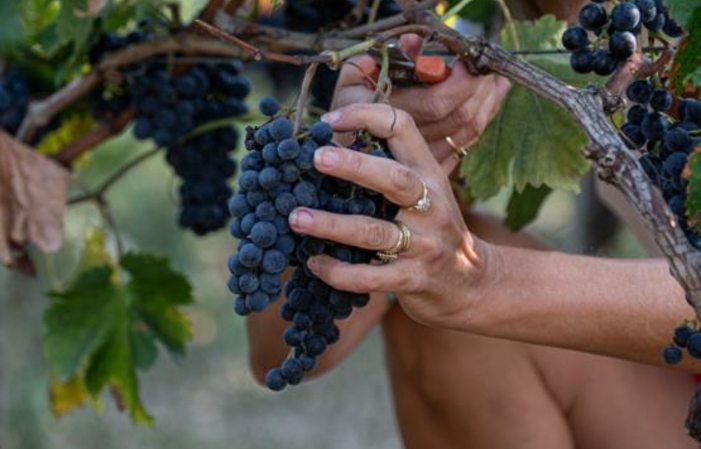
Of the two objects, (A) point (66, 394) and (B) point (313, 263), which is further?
(A) point (66, 394)

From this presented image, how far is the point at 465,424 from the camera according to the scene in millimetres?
1897

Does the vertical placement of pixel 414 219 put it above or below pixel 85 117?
above

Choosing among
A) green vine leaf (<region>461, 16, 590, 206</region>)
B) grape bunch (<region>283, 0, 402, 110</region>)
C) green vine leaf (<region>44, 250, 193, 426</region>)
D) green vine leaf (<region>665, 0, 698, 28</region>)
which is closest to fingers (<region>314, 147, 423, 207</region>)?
green vine leaf (<region>665, 0, 698, 28</region>)

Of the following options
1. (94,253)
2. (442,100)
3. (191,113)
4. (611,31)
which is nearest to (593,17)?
(611,31)

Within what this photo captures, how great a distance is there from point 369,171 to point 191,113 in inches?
30.7

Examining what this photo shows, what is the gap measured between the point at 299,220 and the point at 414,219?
12 centimetres

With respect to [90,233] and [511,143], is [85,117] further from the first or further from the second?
[511,143]

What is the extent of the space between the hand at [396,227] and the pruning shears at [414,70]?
0.15m

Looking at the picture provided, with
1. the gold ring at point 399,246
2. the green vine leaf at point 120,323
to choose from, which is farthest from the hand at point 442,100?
the green vine leaf at point 120,323

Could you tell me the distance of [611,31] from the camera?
1084 mm

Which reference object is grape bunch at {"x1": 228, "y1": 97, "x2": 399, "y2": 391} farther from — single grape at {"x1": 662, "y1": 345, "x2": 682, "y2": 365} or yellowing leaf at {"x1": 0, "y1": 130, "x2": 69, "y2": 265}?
yellowing leaf at {"x1": 0, "y1": 130, "x2": 69, "y2": 265}

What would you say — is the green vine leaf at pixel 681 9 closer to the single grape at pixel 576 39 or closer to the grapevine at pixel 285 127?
the grapevine at pixel 285 127

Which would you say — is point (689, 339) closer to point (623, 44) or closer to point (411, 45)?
point (623, 44)

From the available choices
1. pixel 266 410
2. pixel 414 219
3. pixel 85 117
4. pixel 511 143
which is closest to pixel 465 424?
pixel 511 143
